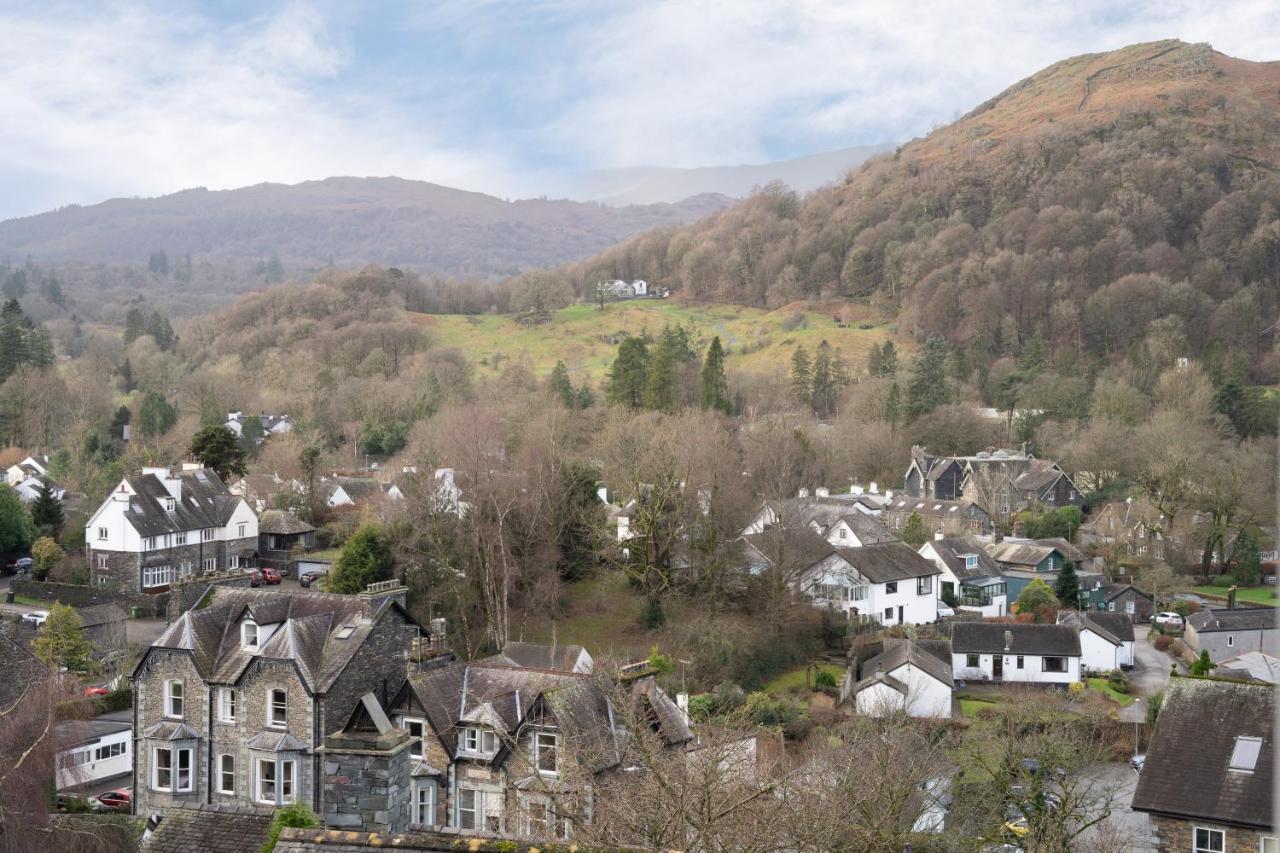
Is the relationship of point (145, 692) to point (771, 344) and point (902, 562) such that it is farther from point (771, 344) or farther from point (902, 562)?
point (771, 344)

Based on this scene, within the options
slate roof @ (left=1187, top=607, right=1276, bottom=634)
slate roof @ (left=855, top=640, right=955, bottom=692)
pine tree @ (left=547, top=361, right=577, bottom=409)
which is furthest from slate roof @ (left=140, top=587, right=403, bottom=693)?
pine tree @ (left=547, top=361, right=577, bottom=409)

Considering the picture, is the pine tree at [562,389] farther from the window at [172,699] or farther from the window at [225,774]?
the window at [225,774]

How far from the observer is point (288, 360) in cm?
8912

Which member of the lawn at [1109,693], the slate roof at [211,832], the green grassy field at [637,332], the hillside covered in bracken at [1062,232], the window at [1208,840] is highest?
the hillside covered in bracken at [1062,232]

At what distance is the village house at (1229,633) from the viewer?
38.6 meters

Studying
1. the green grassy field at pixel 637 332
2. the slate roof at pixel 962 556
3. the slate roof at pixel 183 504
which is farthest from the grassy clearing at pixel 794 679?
the green grassy field at pixel 637 332

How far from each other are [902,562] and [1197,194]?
254 feet

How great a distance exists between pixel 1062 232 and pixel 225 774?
94.5 metres

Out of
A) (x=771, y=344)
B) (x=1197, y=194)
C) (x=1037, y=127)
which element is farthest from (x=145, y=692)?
(x=1037, y=127)

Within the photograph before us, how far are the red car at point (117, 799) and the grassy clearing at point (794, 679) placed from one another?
54.1ft

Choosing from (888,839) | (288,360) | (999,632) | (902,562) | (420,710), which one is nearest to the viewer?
(888,839)

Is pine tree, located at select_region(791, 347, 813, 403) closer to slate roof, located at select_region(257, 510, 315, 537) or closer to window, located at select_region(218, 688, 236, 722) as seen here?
slate roof, located at select_region(257, 510, 315, 537)

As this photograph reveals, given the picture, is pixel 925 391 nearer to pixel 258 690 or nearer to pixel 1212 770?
pixel 1212 770

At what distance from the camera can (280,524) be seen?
4394cm
